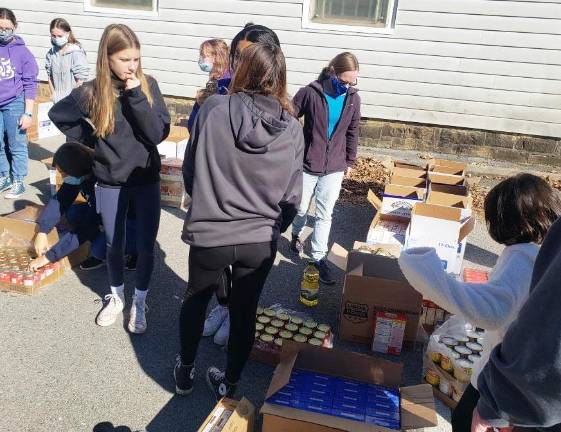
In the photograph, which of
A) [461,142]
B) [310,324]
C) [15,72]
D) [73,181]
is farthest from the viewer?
[461,142]

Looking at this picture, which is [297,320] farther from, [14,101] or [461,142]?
[461,142]

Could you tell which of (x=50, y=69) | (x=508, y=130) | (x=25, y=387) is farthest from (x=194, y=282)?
(x=508, y=130)

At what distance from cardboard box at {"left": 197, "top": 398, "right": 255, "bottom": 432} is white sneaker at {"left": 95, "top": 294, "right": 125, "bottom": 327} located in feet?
4.51

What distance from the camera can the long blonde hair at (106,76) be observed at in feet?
9.58

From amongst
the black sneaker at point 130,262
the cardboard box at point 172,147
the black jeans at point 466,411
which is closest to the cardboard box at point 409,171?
the cardboard box at point 172,147

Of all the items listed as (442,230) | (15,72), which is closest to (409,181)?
(442,230)

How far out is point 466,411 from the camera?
209 cm

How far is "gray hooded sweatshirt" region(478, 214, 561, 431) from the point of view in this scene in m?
0.99

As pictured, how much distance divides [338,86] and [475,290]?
285cm

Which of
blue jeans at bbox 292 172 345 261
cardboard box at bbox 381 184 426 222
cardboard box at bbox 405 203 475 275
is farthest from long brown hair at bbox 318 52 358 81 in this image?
cardboard box at bbox 381 184 426 222

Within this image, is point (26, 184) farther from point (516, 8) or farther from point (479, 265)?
→ point (516, 8)

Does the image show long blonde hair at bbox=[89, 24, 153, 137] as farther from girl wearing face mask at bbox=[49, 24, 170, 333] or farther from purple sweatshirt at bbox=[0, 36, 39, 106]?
purple sweatshirt at bbox=[0, 36, 39, 106]

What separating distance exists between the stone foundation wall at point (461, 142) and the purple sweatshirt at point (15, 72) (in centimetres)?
275

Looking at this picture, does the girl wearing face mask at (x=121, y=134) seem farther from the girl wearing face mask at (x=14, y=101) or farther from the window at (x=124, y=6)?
the window at (x=124, y=6)
